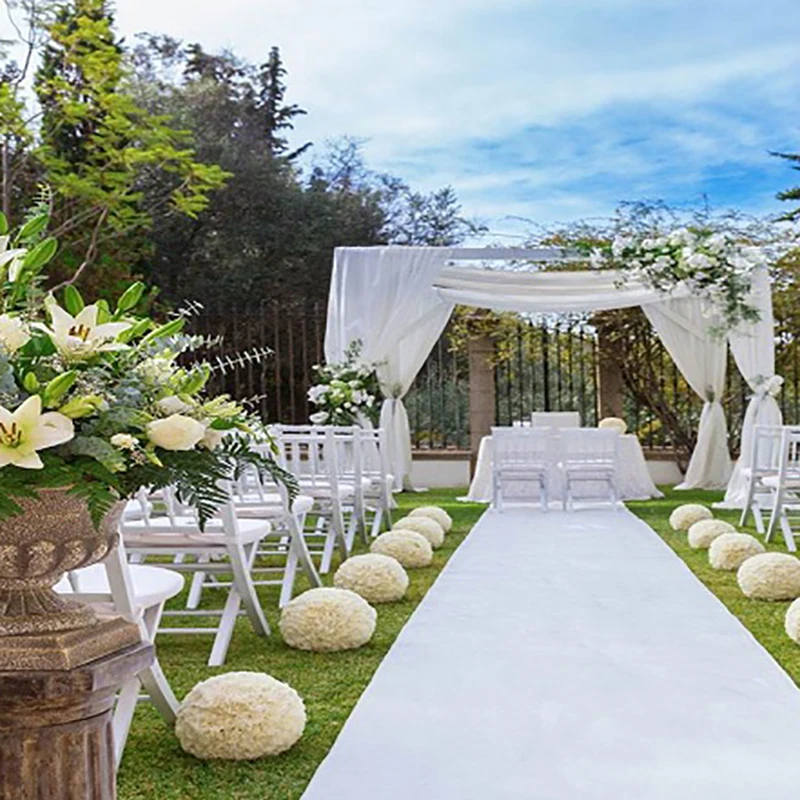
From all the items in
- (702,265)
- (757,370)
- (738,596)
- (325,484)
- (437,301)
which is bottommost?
(738,596)

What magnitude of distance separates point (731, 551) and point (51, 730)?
16.3 ft

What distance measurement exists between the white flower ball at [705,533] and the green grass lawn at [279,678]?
2.03 meters

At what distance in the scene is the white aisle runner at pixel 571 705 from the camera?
279 cm

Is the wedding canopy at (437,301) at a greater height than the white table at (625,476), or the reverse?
the wedding canopy at (437,301)

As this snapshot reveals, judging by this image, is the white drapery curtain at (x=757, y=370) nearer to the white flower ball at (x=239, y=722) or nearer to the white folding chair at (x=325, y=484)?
the white folding chair at (x=325, y=484)

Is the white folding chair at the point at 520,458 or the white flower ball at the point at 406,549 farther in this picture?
the white folding chair at the point at 520,458

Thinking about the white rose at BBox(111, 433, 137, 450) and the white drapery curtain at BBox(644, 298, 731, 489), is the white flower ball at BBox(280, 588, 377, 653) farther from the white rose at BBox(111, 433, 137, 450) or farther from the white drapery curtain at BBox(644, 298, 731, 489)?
the white drapery curtain at BBox(644, 298, 731, 489)

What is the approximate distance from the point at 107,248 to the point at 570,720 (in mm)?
11727

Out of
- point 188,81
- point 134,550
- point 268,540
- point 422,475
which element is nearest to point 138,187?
point 188,81

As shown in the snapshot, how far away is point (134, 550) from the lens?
4523mm

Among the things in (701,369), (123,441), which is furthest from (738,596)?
(701,369)

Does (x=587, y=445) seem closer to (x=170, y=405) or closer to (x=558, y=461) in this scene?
(x=558, y=461)

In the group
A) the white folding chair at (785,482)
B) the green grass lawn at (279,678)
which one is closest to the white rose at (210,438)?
the green grass lawn at (279,678)

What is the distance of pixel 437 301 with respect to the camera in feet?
36.0
